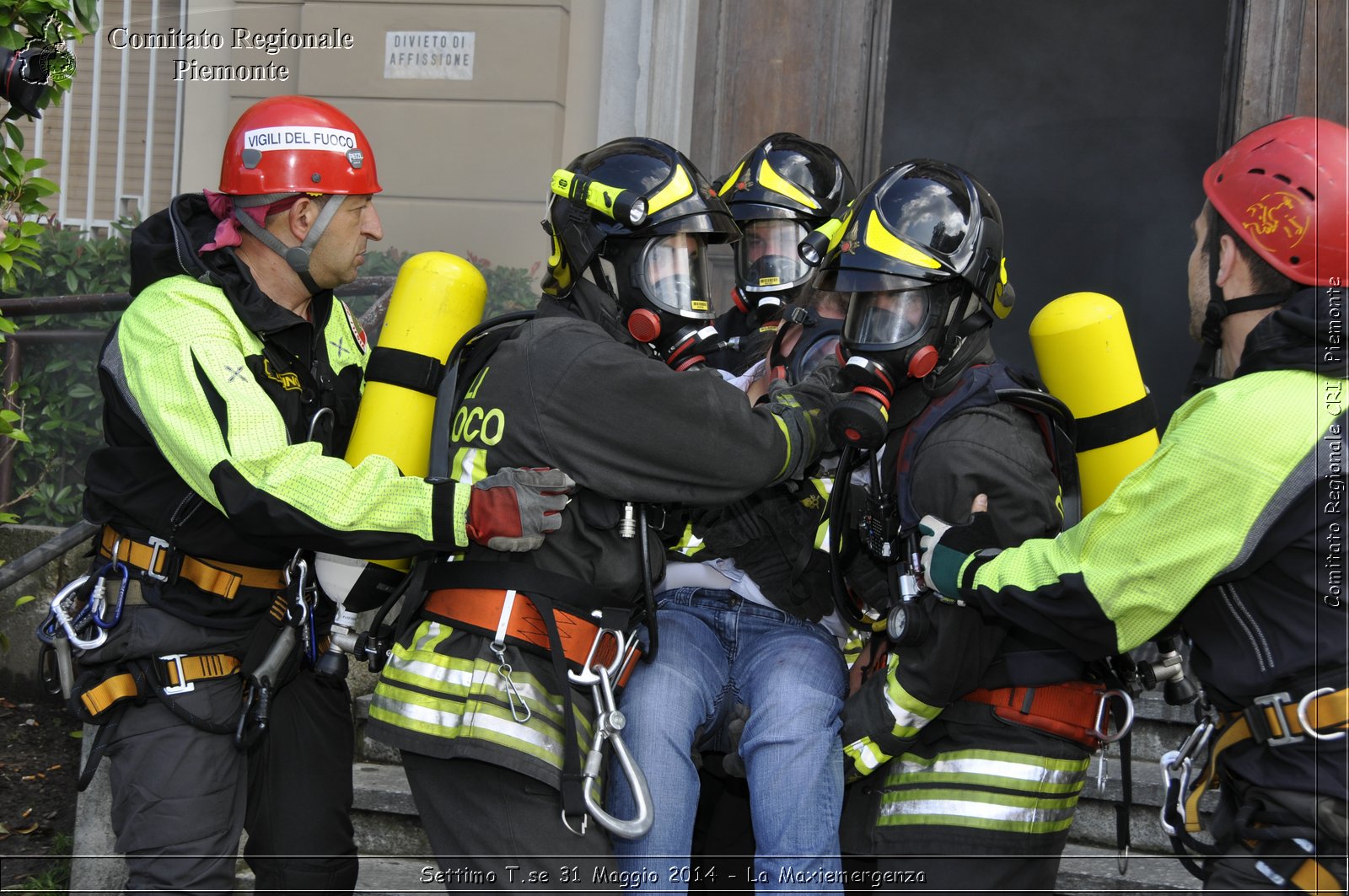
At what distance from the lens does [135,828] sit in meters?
3.10

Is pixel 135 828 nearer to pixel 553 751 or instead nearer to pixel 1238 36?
pixel 553 751

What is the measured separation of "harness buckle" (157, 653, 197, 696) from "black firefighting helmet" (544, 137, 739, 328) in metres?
1.37

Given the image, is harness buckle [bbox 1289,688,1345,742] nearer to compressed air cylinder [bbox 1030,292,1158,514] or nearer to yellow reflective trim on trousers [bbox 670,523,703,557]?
compressed air cylinder [bbox 1030,292,1158,514]

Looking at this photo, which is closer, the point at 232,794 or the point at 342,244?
the point at 232,794

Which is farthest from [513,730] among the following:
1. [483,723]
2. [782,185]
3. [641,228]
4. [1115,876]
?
[782,185]

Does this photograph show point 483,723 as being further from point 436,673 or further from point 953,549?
point 953,549

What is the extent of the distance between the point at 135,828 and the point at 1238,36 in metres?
5.56

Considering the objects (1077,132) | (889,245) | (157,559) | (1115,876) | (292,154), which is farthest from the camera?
(1077,132)

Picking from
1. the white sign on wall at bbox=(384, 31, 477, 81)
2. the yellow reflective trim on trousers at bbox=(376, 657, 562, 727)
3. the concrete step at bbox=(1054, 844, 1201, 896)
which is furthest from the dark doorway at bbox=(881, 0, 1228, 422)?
the yellow reflective trim on trousers at bbox=(376, 657, 562, 727)

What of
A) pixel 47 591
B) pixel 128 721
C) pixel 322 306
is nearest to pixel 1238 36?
pixel 322 306

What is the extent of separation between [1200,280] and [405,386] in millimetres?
2000

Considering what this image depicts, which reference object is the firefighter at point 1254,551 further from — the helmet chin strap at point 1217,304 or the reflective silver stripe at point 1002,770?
the reflective silver stripe at point 1002,770

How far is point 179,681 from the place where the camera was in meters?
3.19

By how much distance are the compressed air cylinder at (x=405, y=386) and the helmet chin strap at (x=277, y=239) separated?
0.96 feet
